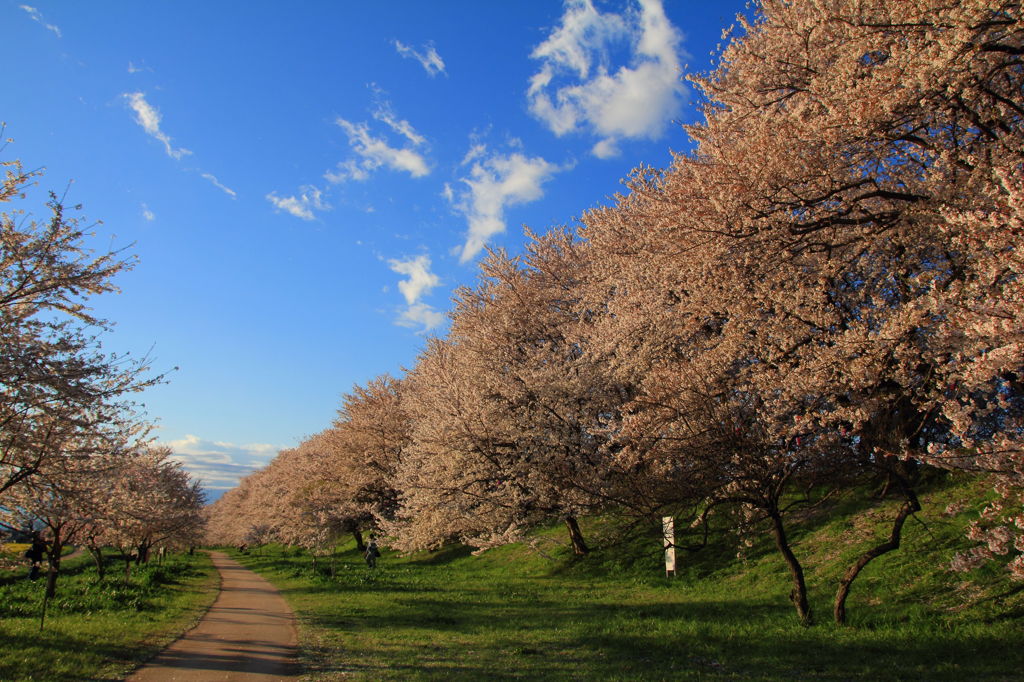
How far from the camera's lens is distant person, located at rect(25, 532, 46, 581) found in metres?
12.5

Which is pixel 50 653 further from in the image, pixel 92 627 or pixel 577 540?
pixel 577 540

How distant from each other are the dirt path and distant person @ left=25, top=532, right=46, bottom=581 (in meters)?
3.78

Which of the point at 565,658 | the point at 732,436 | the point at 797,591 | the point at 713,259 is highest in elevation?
the point at 713,259

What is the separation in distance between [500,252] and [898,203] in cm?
1820

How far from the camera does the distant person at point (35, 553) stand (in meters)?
12.5

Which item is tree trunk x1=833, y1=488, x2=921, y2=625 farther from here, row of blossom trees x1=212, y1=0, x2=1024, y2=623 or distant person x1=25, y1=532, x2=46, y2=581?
distant person x1=25, y1=532, x2=46, y2=581

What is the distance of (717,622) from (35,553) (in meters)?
25.8

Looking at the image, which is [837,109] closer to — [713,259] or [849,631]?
[713,259]

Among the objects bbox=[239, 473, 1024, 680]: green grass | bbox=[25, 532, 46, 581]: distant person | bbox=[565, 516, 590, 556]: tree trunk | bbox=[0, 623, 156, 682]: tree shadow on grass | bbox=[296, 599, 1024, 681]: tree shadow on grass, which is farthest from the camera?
bbox=[565, 516, 590, 556]: tree trunk

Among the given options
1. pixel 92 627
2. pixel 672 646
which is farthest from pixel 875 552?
pixel 92 627

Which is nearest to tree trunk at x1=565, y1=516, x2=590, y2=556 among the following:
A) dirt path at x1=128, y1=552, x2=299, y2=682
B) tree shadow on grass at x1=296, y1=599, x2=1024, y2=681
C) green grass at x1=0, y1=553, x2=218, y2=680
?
tree shadow on grass at x1=296, y1=599, x2=1024, y2=681

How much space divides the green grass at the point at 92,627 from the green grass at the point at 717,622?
319 cm

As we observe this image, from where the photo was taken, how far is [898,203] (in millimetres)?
10695

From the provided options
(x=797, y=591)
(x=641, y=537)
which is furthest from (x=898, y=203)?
(x=641, y=537)
